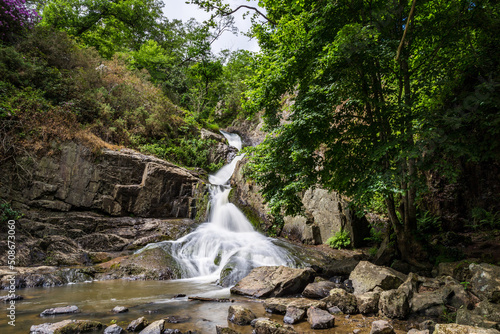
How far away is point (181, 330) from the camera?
12.6 feet

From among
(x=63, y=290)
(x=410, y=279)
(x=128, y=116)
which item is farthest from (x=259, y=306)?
(x=128, y=116)

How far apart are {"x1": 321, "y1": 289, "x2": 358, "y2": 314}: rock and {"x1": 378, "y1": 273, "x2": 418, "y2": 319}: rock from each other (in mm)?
474

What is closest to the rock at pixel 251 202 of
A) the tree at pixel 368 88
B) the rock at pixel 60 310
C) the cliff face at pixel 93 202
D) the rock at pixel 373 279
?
the cliff face at pixel 93 202

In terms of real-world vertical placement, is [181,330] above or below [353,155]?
below

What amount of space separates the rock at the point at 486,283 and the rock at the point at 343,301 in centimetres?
201

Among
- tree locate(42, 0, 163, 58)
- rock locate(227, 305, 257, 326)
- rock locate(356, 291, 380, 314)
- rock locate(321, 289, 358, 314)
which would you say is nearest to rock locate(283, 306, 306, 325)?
rock locate(227, 305, 257, 326)

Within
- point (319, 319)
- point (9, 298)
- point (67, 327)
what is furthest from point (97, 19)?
point (319, 319)

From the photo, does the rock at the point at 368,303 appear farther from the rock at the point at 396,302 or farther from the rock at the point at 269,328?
the rock at the point at 269,328

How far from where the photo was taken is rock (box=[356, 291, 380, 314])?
4.56 meters

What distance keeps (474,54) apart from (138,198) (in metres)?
12.8

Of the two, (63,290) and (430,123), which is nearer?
(430,123)

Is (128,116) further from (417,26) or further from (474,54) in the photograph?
(474,54)

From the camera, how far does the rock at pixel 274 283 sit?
19.2 ft

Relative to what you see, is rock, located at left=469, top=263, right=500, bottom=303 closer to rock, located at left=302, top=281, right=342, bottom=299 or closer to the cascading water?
rock, located at left=302, top=281, right=342, bottom=299
